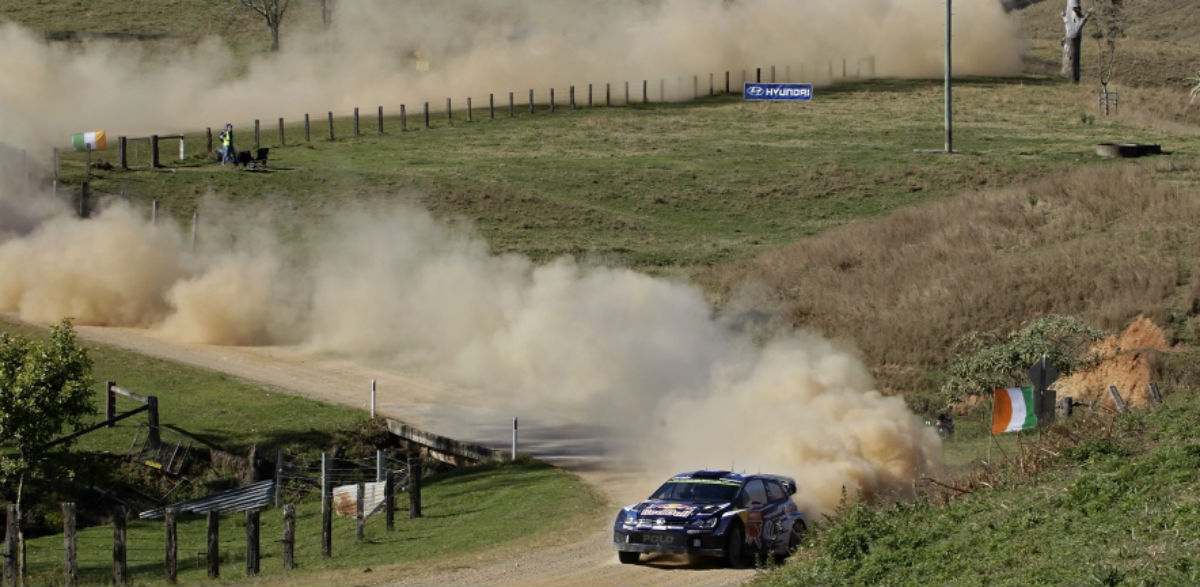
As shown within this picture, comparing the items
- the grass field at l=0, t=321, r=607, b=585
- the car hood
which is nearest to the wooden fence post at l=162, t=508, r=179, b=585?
the grass field at l=0, t=321, r=607, b=585

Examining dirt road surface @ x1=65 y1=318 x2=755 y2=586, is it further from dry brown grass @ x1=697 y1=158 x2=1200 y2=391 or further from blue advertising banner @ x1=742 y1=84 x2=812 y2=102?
blue advertising banner @ x1=742 y1=84 x2=812 y2=102

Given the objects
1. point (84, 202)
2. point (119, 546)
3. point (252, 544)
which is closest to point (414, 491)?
point (252, 544)

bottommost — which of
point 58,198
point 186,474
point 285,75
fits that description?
point 186,474

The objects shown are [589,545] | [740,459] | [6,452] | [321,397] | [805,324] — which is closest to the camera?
[589,545]

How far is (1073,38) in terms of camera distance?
340ft

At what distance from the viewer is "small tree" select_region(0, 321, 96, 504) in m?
30.3

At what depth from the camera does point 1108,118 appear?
86500mm

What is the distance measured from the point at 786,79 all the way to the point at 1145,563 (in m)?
87.2

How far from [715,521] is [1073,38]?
89.1 m

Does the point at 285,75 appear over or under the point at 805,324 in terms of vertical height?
over

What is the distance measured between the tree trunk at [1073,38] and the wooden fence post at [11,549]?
9001 centimetres

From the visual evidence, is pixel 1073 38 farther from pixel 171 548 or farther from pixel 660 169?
pixel 171 548

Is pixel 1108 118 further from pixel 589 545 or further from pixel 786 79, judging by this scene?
pixel 589 545

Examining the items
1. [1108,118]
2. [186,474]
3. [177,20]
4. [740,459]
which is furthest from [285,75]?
[740,459]
